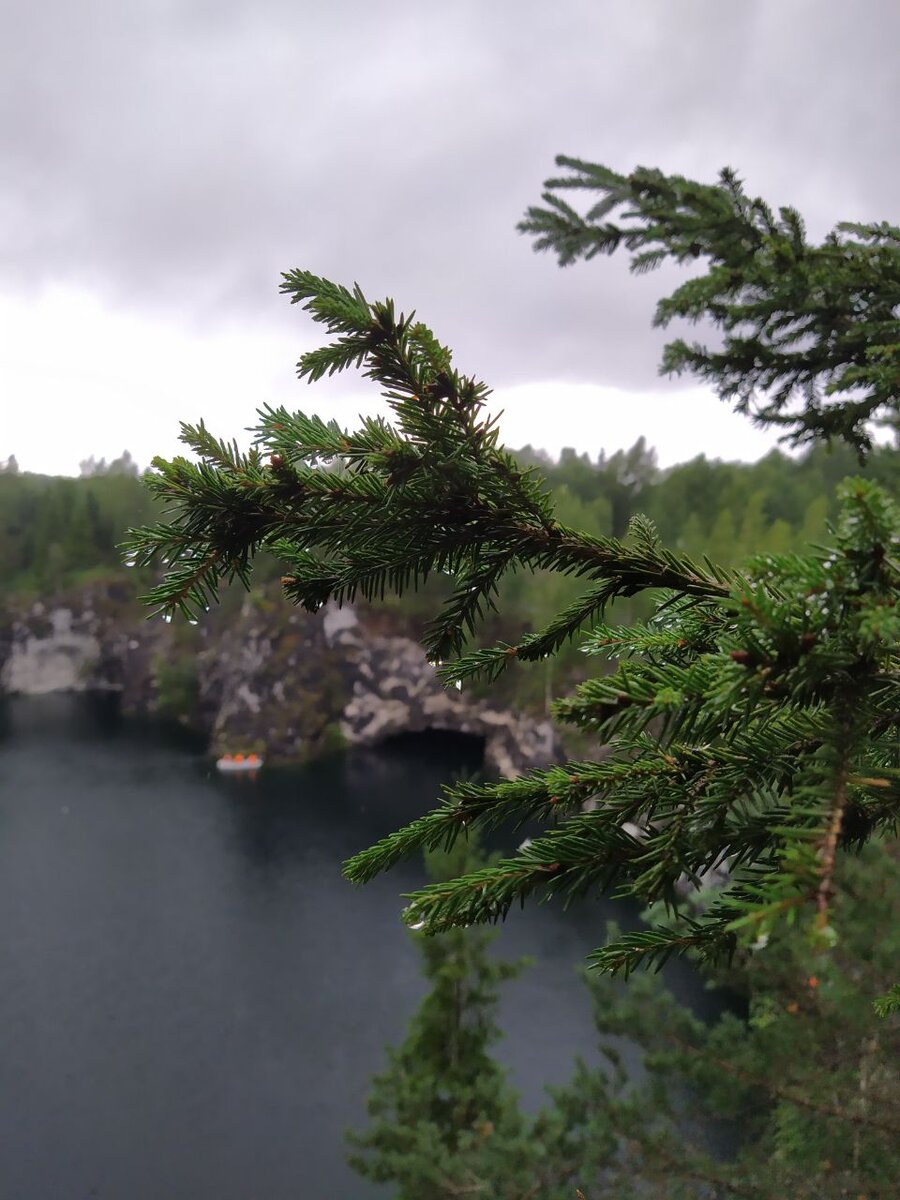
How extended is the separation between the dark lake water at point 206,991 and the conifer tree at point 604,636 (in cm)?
1655

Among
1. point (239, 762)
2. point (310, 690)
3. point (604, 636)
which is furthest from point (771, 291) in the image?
point (310, 690)

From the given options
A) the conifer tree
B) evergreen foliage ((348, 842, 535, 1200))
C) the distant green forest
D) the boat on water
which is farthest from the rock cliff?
the conifer tree

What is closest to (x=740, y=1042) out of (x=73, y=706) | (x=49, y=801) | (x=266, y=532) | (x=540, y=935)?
(x=266, y=532)

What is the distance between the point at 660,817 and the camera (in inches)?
52.2

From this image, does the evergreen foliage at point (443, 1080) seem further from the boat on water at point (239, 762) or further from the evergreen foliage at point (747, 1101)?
the boat on water at point (239, 762)

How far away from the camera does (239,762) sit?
137 feet

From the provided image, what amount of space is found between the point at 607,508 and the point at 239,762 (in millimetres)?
24422

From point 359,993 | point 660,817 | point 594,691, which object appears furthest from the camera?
point 359,993

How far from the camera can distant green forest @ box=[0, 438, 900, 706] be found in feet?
98.7

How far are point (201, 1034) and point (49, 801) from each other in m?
19.3

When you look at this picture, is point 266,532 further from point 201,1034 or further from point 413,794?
point 413,794

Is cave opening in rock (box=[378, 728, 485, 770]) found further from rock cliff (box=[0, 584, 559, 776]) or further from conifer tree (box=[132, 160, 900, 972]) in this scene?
conifer tree (box=[132, 160, 900, 972])

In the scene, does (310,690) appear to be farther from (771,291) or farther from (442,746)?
(771,291)

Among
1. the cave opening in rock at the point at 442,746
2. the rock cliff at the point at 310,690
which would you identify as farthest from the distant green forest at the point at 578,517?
the cave opening in rock at the point at 442,746
